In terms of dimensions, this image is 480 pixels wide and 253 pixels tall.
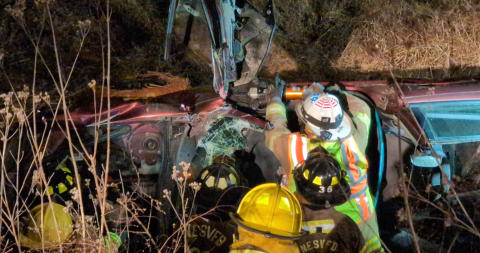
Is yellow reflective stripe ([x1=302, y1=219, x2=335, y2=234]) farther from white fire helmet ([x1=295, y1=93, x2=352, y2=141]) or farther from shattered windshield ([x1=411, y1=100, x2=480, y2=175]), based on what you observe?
shattered windshield ([x1=411, y1=100, x2=480, y2=175])

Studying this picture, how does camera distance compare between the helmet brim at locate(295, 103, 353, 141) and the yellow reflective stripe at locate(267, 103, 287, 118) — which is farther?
the yellow reflective stripe at locate(267, 103, 287, 118)

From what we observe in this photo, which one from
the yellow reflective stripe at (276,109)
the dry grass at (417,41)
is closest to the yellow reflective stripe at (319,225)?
the yellow reflective stripe at (276,109)

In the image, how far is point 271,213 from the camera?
3.01 metres

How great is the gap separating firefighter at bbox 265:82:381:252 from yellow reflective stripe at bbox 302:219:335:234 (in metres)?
0.21

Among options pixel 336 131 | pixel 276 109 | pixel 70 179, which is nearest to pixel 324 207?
pixel 336 131

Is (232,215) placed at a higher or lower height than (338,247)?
higher

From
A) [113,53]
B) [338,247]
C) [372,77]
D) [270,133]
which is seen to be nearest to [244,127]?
[270,133]

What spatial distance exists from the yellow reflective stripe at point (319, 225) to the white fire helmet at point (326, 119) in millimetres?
748

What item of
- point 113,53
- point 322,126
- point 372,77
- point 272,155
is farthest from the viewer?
point 113,53

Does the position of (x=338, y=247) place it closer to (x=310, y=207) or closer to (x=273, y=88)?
(x=310, y=207)

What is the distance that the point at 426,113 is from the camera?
448 centimetres

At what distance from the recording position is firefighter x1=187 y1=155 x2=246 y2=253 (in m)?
3.43

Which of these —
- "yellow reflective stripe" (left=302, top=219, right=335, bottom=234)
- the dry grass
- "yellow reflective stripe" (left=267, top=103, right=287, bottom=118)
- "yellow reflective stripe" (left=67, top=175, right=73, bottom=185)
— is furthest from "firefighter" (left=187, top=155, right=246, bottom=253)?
the dry grass

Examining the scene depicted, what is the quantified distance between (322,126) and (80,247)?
2212 millimetres
